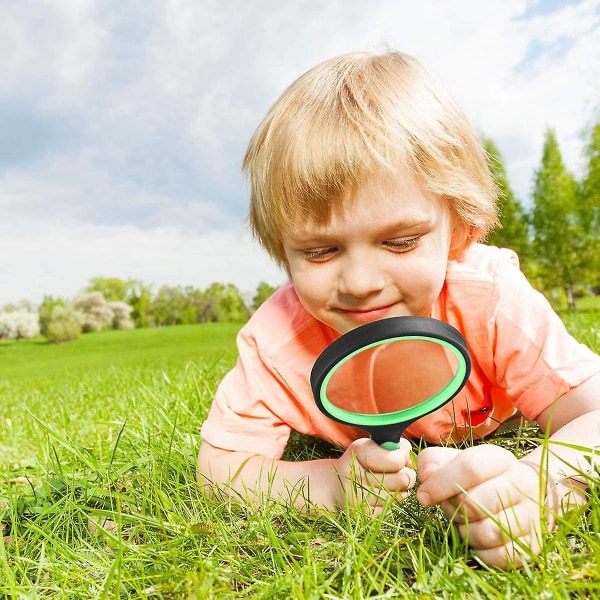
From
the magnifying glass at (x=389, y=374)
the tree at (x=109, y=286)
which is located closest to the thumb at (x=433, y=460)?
the magnifying glass at (x=389, y=374)

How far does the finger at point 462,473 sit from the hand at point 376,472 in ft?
0.70

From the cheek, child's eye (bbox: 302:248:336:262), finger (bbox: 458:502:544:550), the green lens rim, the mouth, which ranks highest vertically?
child's eye (bbox: 302:248:336:262)

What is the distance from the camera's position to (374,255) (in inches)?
77.2

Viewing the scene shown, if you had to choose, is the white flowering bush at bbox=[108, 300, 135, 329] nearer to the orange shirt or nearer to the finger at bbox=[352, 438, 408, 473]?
the orange shirt

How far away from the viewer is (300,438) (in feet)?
9.57

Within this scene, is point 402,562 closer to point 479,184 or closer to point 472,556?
point 472,556

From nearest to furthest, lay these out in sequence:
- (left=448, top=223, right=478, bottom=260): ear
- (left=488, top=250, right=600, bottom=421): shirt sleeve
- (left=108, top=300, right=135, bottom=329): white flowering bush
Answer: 1. (left=488, top=250, right=600, bottom=421): shirt sleeve
2. (left=448, top=223, right=478, bottom=260): ear
3. (left=108, top=300, right=135, bottom=329): white flowering bush

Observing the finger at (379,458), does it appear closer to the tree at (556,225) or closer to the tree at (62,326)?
the tree at (62,326)

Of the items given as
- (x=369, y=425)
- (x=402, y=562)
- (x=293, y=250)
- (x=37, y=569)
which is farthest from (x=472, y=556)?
(x=37, y=569)

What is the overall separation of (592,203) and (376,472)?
117 feet

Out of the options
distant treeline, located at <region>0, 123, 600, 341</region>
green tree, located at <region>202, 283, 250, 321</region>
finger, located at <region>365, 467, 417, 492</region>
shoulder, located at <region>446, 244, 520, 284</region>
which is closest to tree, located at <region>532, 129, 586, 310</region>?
distant treeline, located at <region>0, 123, 600, 341</region>

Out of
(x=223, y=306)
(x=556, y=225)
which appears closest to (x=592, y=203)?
(x=556, y=225)

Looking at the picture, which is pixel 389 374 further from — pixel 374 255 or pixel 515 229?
pixel 515 229

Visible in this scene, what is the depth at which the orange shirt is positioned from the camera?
7.31ft
